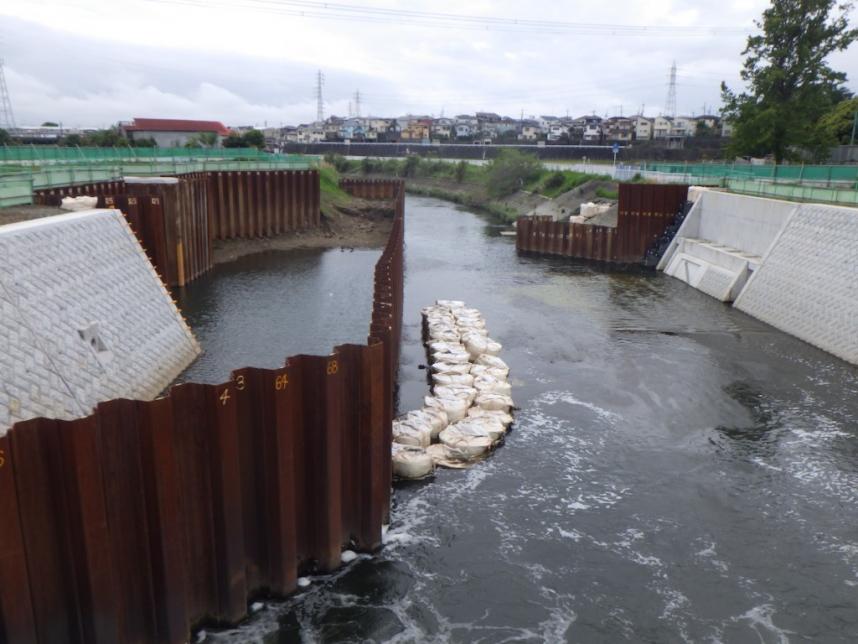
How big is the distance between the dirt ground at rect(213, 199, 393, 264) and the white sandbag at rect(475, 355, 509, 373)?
1932cm

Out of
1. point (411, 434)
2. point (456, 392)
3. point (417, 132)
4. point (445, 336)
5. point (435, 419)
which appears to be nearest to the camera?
point (411, 434)

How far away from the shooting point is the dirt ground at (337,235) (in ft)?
121

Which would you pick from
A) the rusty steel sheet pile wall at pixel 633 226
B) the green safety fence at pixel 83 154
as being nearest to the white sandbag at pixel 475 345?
the rusty steel sheet pile wall at pixel 633 226

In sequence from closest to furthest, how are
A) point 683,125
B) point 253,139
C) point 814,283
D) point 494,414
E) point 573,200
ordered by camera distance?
point 494,414 < point 814,283 < point 573,200 < point 253,139 < point 683,125

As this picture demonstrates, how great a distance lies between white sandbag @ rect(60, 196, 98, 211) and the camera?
747 inches

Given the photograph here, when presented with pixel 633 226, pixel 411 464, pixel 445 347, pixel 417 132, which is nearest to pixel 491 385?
pixel 445 347

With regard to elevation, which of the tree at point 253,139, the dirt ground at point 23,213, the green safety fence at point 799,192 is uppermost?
the tree at point 253,139

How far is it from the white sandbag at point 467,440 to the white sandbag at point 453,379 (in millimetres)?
2256

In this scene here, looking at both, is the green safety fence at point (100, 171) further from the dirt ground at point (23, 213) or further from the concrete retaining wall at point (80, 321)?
the concrete retaining wall at point (80, 321)

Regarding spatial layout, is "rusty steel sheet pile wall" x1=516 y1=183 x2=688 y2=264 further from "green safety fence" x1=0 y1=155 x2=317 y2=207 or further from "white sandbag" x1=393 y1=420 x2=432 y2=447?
"white sandbag" x1=393 y1=420 x2=432 y2=447

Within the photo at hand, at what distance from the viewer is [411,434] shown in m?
13.7

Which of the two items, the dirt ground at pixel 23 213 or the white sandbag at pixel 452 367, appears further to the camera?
the white sandbag at pixel 452 367

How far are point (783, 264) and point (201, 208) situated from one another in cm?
2425

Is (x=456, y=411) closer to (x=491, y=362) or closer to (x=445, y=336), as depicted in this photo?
(x=491, y=362)
